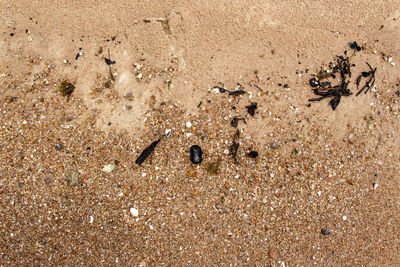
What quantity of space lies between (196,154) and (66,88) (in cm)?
187

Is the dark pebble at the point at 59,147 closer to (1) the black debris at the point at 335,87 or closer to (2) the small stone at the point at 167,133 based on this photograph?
(2) the small stone at the point at 167,133

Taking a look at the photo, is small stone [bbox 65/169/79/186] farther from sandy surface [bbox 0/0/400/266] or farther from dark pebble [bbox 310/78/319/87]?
dark pebble [bbox 310/78/319/87]

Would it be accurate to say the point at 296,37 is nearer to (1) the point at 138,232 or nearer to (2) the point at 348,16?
(2) the point at 348,16

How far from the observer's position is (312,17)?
3.15 meters

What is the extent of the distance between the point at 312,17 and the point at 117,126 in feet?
9.27

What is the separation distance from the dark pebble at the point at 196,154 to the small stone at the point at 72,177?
1.47 meters

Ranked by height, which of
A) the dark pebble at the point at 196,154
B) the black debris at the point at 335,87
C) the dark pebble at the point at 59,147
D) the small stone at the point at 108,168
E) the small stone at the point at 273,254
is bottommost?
the small stone at the point at 273,254

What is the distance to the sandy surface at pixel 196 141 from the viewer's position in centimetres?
311

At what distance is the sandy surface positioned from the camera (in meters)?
3.11

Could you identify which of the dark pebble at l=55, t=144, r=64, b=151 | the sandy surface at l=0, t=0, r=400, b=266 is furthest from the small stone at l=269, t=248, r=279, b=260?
the dark pebble at l=55, t=144, r=64, b=151

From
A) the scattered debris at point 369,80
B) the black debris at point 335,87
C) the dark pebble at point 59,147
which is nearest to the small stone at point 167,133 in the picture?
the dark pebble at point 59,147

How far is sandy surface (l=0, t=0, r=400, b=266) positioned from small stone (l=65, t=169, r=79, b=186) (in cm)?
2

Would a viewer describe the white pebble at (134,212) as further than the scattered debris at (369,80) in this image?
No

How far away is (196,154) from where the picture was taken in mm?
3080
